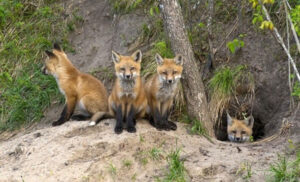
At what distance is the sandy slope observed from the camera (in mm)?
5887

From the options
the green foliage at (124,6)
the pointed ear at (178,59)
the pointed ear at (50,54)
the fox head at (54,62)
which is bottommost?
the fox head at (54,62)

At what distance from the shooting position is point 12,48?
9.74 m

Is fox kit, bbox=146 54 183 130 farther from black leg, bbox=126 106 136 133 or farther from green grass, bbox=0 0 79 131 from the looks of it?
green grass, bbox=0 0 79 131

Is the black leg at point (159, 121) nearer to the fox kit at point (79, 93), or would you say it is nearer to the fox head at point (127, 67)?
the fox head at point (127, 67)

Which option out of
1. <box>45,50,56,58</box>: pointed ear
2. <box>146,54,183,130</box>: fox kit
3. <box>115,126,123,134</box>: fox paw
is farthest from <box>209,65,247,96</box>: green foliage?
<box>45,50,56,58</box>: pointed ear

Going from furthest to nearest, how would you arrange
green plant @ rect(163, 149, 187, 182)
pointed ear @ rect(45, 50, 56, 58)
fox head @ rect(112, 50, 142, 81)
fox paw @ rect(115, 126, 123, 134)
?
1. pointed ear @ rect(45, 50, 56, 58)
2. fox head @ rect(112, 50, 142, 81)
3. fox paw @ rect(115, 126, 123, 134)
4. green plant @ rect(163, 149, 187, 182)

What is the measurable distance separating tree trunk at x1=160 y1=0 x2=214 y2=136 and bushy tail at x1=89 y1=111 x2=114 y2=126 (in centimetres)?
132

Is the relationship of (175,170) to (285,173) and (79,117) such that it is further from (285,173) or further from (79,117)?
(79,117)

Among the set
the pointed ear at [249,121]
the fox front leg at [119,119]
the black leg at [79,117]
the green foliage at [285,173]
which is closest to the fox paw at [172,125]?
the fox front leg at [119,119]

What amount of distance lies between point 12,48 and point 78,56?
141cm

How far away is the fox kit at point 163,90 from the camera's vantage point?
722cm

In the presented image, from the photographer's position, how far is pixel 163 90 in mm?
7418

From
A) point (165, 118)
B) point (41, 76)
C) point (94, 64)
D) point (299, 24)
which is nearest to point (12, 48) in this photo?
point (41, 76)

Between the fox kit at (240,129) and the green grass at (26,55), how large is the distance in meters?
3.33
